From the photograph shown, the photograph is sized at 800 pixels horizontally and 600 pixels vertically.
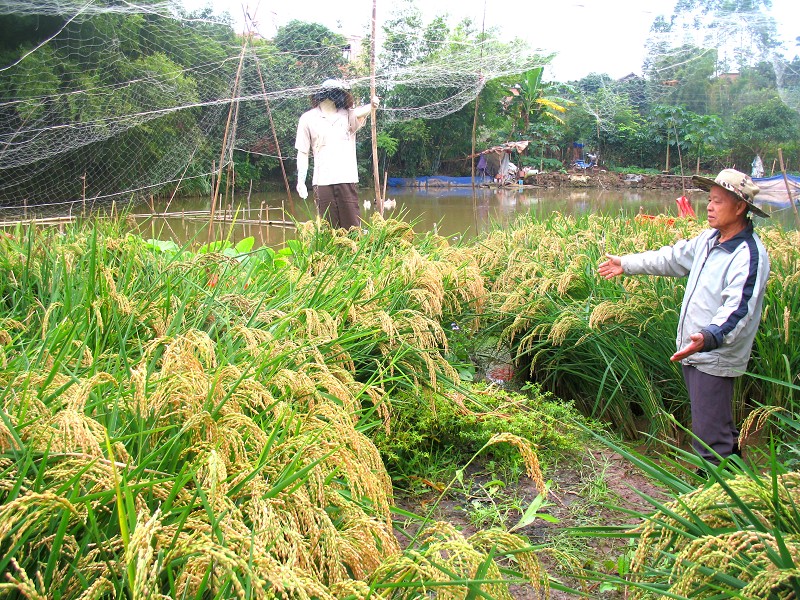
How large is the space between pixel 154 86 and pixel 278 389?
7.77m

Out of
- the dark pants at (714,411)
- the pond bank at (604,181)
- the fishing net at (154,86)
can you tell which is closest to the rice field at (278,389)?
the dark pants at (714,411)

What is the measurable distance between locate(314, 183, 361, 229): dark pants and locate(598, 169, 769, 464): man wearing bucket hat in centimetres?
358

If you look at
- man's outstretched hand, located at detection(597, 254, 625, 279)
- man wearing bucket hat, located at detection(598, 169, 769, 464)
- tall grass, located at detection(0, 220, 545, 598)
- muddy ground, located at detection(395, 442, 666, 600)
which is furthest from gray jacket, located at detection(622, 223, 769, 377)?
tall grass, located at detection(0, 220, 545, 598)

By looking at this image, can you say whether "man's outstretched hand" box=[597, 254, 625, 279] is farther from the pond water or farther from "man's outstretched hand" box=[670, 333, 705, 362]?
the pond water

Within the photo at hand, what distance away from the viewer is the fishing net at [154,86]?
8.30 meters

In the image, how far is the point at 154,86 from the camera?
28.8 feet

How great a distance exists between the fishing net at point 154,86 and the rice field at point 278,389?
456 centimetres

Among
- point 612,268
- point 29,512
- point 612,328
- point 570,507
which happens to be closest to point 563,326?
point 612,328

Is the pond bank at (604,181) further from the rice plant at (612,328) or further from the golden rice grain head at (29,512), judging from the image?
the golden rice grain head at (29,512)

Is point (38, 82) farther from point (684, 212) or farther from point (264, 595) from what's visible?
point (264, 595)

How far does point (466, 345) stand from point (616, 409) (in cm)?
91

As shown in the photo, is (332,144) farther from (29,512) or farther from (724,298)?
(29,512)

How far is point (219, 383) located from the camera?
1.72 meters

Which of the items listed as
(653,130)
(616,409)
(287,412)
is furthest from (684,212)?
(653,130)
